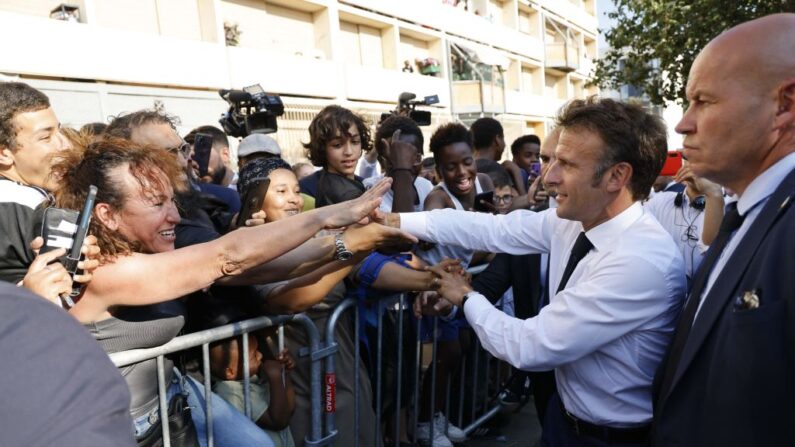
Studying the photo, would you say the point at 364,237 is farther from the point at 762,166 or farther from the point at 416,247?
the point at 762,166

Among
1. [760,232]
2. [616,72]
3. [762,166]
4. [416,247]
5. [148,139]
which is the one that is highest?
[616,72]

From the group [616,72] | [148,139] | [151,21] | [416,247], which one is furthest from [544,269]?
[616,72]

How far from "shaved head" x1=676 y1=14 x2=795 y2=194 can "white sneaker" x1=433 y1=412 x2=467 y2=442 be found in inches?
91.0

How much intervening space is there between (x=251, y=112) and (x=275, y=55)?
11211mm

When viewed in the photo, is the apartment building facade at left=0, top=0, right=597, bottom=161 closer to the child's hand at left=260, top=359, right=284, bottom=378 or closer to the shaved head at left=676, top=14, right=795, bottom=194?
the child's hand at left=260, top=359, right=284, bottom=378

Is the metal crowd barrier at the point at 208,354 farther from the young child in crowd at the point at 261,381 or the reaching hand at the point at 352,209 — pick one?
the reaching hand at the point at 352,209

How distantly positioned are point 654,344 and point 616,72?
15144 millimetres

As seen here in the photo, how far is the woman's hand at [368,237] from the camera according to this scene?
2637 mm

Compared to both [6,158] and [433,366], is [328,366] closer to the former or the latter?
[433,366]

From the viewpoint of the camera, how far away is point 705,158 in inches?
62.7

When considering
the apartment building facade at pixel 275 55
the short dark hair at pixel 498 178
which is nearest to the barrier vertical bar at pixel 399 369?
the short dark hair at pixel 498 178

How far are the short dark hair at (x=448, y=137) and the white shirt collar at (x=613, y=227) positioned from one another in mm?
1919

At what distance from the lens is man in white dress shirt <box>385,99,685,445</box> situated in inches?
75.5

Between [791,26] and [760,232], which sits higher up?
[791,26]
